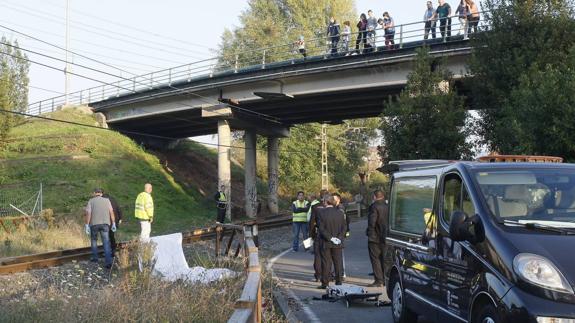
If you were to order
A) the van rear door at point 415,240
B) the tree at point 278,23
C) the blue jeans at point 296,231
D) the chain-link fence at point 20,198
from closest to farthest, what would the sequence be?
the van rear door at point 415,240 < the blue jeans at point 296,231 < the chain-link fence at point 20,198 < the tree at point 278,23

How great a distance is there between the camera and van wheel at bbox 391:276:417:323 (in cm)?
803

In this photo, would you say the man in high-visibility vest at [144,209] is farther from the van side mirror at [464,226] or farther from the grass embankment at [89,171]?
the grass embankment at [89,171]

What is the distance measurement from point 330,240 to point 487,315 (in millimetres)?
6262

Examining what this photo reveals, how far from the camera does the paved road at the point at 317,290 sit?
362 inches

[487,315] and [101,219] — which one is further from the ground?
[101,219]

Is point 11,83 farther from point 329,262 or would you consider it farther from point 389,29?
point 329,262

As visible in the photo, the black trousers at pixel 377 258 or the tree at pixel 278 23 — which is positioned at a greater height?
the tree at pixel 278 23

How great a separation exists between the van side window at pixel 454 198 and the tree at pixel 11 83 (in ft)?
93.3

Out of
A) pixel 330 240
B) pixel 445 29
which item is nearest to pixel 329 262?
pixel 330 240

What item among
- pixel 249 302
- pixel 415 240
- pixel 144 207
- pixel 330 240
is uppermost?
pixel 144 207

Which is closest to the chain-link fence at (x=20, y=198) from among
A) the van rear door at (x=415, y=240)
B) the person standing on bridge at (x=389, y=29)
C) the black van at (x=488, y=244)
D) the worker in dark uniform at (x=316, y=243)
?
the person standing on bridge at (x=389, y=29)

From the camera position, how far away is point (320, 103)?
34125 millimetres

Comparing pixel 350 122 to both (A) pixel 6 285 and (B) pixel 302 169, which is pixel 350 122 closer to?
(B) pixel 302 169

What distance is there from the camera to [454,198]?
6664 millimetres
